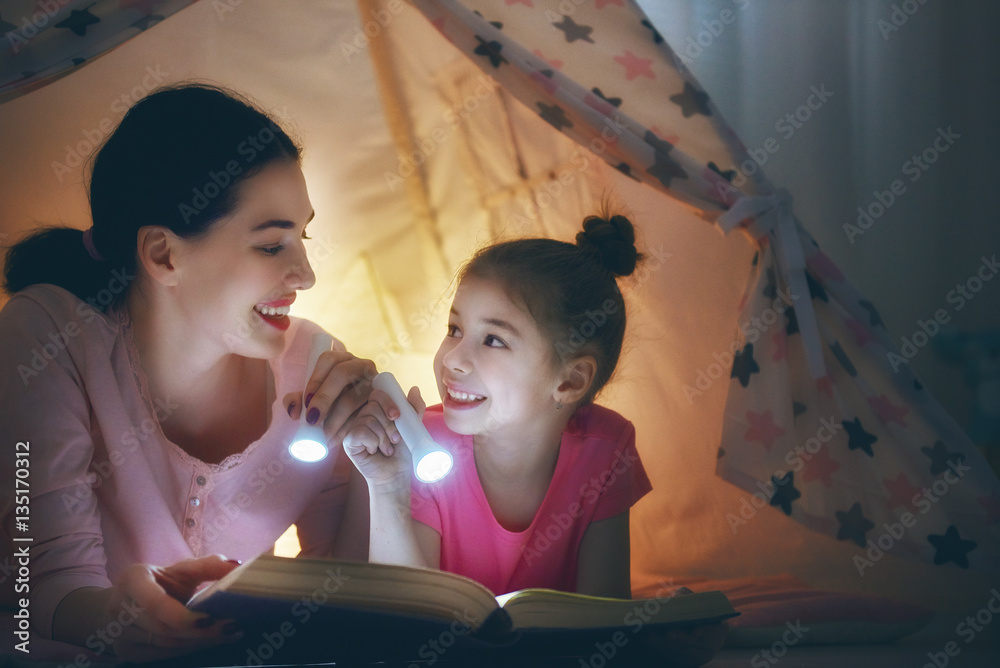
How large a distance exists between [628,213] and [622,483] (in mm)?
529

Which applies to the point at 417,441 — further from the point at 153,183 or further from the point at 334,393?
the point at 153,183

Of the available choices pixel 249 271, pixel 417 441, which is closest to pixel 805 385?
pixel 417 441

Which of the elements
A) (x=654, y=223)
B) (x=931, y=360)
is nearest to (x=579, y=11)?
(x=654, y=223)

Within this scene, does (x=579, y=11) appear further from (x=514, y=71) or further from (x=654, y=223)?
(x=654, y=223)

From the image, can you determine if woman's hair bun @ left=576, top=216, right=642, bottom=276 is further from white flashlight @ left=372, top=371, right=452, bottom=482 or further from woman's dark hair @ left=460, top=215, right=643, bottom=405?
white flashlight @ left=372, top=371, right=452, bottom=482

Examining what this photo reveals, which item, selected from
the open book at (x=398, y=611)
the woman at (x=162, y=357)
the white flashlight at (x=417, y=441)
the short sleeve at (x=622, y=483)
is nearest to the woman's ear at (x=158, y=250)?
the woman at (x=162, y=357)

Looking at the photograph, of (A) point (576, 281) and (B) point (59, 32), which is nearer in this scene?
(B) point (59, 32)

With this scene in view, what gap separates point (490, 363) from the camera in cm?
107

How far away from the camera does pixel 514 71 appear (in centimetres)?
118

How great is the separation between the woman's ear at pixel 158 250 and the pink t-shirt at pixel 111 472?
10cm

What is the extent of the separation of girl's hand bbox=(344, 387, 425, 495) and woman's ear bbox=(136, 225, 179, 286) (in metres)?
0.37

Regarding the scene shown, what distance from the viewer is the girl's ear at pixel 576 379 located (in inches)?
44.5

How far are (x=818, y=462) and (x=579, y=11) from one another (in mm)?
794

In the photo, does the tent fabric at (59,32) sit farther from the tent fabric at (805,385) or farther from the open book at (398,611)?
the open book at (398,611)
